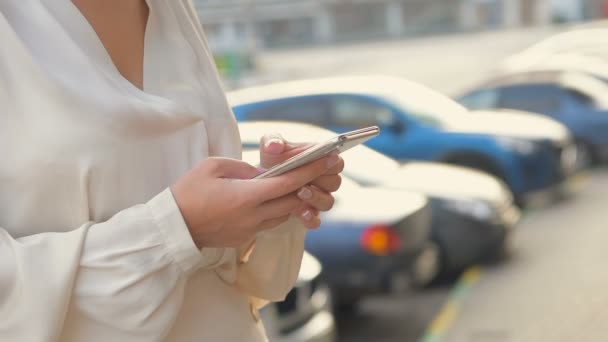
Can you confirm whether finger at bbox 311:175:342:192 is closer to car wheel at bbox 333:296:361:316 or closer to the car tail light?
the car tail light

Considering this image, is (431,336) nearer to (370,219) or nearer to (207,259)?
(370,219)

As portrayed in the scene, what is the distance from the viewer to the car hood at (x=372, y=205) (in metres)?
5.52

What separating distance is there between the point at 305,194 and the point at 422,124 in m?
7.26

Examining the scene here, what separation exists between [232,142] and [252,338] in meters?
0.23

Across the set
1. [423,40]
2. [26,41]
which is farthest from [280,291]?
[423,40]

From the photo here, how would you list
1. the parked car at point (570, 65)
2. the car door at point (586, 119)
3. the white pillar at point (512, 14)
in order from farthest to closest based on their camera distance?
the white pillar at point (512, 14) < the parked car at point (570, 65) < the car door at point (586, 119)

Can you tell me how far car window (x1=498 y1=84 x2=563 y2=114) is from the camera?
10.4m

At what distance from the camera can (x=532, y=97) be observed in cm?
1055

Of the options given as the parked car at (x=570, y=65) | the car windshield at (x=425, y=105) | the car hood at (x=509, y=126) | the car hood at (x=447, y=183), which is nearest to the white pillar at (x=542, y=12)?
the parked car at (x=570, y=65)

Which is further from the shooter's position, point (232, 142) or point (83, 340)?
point (232, 142)

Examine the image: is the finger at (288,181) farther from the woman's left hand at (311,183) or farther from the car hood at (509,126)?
the car hood at (509,126)

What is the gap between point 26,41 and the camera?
3.15ft

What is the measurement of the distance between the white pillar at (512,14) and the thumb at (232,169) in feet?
114

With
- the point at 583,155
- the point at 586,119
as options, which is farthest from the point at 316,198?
the point at 583,155
